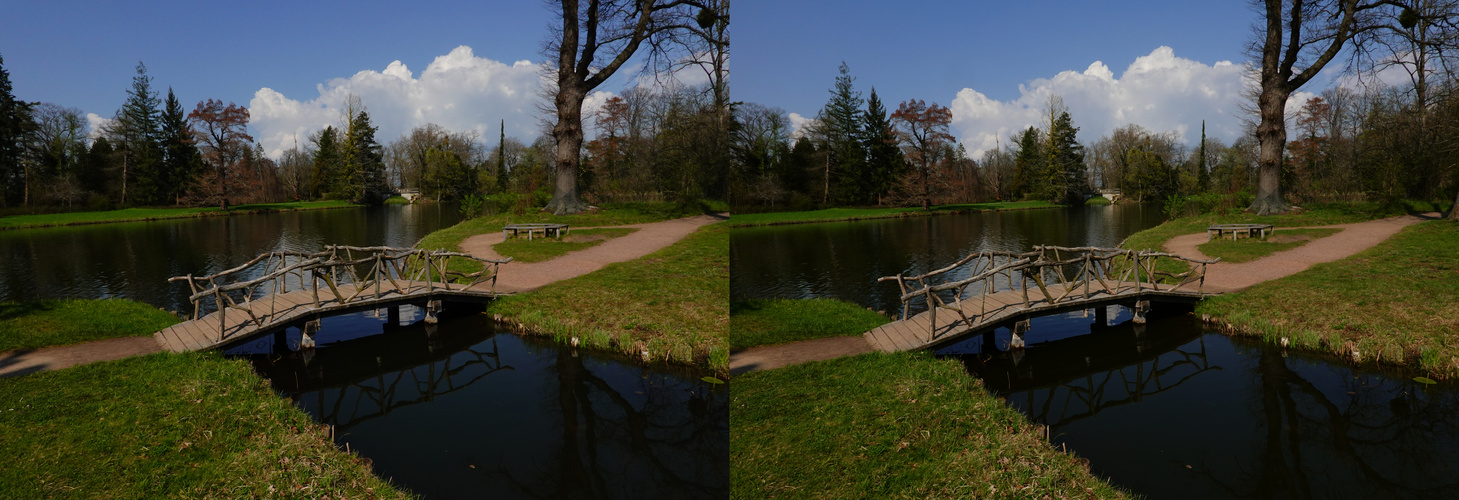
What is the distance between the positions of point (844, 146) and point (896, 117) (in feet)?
12.3

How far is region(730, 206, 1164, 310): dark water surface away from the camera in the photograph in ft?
52.1

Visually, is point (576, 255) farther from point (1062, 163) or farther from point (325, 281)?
point (1062, 163)

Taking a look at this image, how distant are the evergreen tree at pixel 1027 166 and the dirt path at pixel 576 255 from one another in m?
41.0

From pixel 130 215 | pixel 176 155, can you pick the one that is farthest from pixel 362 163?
pixel 130 215

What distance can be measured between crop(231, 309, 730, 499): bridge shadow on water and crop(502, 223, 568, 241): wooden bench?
8212 millimetres

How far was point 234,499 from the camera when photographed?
16.9ft

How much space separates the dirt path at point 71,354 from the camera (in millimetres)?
8461

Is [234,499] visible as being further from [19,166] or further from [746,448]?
[19,166]

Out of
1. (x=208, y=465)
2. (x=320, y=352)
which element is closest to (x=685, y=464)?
(x=208, y=465)

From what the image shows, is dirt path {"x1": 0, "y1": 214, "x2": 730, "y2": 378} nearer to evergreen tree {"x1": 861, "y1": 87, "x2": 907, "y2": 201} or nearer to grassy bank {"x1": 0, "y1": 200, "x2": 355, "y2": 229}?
evergreen tree {"x1": 861, "y1": 87, "x2": 907, "y2": 201}

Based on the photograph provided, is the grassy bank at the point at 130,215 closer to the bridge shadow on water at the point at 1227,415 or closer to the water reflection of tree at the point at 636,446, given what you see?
the water reflection of tree at the point at 636,446

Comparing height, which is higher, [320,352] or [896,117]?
[896,117]

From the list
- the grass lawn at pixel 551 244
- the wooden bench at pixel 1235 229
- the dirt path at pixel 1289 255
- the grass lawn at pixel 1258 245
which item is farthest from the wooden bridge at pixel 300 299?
the wooden bench at pixel 1235 229

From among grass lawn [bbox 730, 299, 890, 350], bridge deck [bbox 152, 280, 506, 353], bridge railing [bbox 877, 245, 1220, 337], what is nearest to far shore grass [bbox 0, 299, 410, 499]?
bridge deck [bbox 152, 280, 506, 353]
